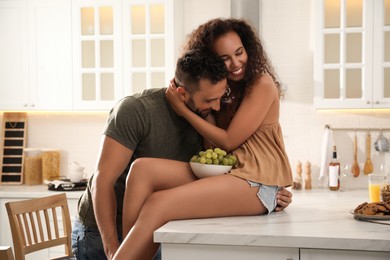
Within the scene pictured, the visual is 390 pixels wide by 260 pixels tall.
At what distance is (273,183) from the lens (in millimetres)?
2416

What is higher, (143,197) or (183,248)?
(143,197)

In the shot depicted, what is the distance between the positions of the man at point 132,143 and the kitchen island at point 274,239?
307 mm

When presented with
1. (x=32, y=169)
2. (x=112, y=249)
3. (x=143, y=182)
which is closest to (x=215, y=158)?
(x=143, y=182)

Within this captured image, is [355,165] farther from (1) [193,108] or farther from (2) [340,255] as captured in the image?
(2) [340,255]

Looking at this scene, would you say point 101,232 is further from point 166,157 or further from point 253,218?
point 253,218

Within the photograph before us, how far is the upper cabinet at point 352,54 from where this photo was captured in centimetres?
429

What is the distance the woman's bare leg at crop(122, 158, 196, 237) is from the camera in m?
2.26

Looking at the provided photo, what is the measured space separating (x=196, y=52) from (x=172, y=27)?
85.4 inches

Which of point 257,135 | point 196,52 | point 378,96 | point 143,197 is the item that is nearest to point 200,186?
point 143,197

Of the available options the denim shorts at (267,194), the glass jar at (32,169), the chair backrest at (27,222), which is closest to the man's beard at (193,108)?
the denim shorts at (267,194)

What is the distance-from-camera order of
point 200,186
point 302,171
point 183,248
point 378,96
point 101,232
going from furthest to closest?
point 302,171 < point 378,96 < point 101,232 < point 200,186 < point 183,248

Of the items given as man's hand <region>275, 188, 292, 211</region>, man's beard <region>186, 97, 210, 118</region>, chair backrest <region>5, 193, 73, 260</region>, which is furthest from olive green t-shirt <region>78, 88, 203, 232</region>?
chair backrest <region>5, 193, 73, 260</region>

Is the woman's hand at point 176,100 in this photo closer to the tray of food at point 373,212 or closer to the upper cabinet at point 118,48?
the tray of food at point 373,212

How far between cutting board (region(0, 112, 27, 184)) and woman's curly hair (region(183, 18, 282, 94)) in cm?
288
